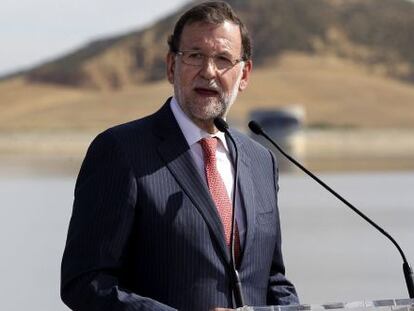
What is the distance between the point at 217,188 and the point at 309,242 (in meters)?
14.3

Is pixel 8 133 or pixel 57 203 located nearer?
pixel 57 203

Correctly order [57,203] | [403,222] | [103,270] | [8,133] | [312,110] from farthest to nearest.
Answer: [312,110] < [8,133] < [57,203] < [403,222] < [103,270]

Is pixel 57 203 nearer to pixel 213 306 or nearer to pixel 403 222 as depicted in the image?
pixel 403 222

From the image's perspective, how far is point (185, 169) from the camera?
105 inches

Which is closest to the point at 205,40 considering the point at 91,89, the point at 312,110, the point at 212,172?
the point at 212,172

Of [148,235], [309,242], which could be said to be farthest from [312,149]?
[148,235]

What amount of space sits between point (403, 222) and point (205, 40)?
16.5 meters

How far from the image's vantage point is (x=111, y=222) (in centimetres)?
252

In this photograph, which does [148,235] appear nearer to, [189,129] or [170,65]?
[189,129]

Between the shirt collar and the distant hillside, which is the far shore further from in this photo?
the distant hillside

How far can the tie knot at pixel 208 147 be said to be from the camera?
2.71 meters

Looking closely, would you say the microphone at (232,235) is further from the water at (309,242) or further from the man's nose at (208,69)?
the water at (309,242)

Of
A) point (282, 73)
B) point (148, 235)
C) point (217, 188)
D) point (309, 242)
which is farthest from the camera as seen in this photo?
point (282, 73)

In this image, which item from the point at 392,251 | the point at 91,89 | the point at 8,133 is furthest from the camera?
the point at 91,89
